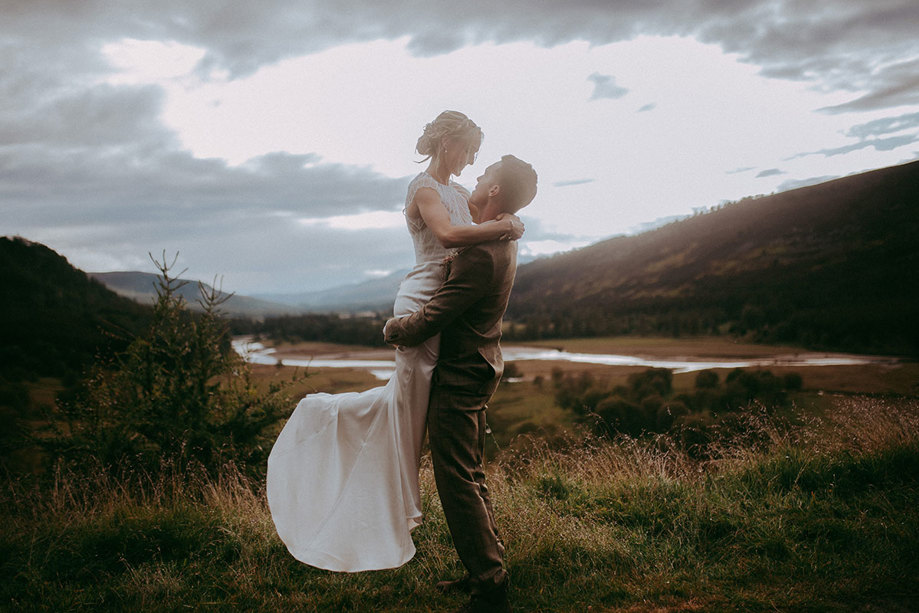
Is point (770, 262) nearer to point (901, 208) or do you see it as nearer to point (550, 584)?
point (901, 208)

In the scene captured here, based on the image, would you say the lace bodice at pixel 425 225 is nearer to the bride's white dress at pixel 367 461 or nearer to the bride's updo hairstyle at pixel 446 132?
the bride's white dress at pixel 367 461

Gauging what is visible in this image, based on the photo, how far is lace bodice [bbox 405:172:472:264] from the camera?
257 centimetres

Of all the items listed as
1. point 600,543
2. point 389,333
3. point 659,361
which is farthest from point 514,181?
point 659,361

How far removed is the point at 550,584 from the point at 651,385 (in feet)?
80.7

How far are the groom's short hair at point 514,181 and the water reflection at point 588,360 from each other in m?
3.85

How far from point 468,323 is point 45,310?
→ 22.4 m

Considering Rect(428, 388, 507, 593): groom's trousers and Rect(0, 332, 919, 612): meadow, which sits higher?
Rect(428, 388, 507, 593): groom's trousers

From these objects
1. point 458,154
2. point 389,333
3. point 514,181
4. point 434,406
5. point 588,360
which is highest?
point 458,154

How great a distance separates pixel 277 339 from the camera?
17531 millimetres

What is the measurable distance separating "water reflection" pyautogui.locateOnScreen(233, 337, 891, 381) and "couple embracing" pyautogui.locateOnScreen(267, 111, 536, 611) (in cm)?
312

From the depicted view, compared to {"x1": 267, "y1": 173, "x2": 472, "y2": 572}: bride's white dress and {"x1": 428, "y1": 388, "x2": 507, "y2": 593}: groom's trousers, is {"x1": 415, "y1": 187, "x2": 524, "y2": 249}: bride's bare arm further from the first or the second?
{"x1": 428, "y1": 388, "x2": 507, "y2": 593}: groom's trousers

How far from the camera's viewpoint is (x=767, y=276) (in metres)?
31.6

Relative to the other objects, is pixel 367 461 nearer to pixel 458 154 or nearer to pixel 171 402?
pixel 458 154

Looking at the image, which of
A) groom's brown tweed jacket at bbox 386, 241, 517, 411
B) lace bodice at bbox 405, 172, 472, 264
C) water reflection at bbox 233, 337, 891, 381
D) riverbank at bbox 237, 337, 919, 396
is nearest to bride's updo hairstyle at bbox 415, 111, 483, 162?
lace bodice at bbox 405, 172, 472, 264
